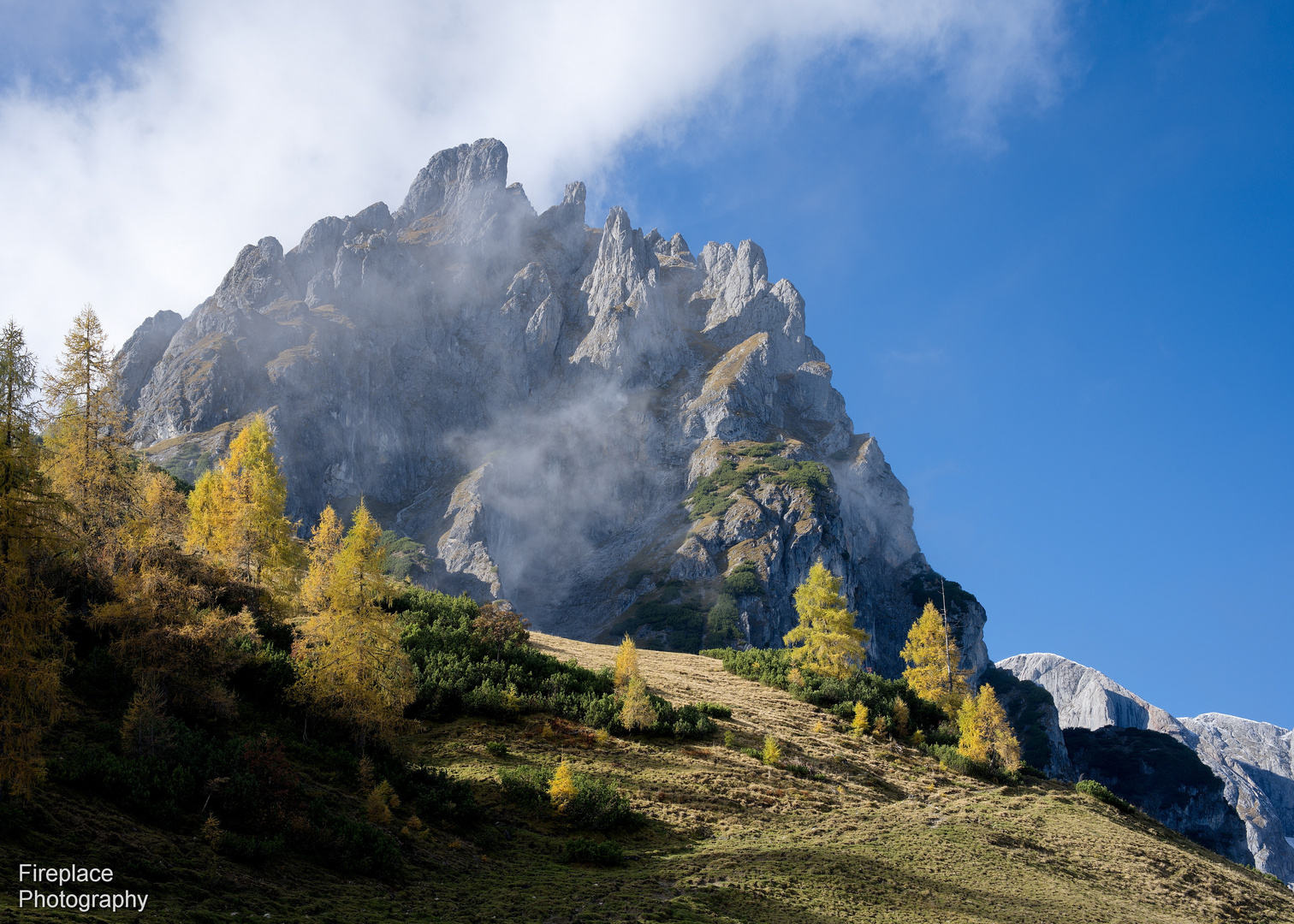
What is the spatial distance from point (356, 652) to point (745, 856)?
1357 cm

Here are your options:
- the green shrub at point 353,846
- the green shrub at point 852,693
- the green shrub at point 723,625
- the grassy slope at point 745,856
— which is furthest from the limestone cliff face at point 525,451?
the green shrub at point 353,846

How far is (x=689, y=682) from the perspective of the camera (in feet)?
138

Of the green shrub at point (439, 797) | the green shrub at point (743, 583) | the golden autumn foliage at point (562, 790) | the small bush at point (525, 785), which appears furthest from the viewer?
the green shrub at point (743, 583)

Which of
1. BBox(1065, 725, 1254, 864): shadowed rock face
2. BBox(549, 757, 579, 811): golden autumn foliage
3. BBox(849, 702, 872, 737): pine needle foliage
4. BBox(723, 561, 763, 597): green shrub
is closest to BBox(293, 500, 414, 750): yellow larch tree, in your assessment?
BBox(549, 757, 579, 811): golden autumn foliage

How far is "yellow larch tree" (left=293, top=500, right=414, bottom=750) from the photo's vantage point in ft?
72.0

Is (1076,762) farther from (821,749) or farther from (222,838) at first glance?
(222,838)

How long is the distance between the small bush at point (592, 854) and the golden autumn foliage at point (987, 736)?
77.5 ft

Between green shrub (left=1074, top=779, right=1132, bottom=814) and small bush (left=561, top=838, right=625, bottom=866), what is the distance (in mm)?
28508

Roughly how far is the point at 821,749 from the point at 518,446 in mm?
151693

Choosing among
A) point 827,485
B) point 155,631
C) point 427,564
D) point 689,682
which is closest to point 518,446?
point 427,564

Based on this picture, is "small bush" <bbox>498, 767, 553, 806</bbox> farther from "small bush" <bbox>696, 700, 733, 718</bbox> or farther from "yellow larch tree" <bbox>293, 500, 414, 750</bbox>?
"small bush" <bbox>696, 700, 733, 718</bbox>

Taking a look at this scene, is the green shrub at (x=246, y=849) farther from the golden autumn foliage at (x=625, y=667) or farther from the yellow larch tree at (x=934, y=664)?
the yellow larch tree at (x=934, y=664)

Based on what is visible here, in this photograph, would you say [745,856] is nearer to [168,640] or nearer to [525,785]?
[525,785]

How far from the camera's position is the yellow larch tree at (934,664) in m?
44.2
